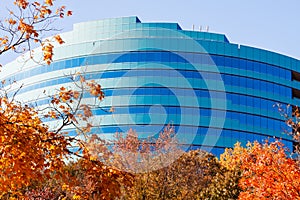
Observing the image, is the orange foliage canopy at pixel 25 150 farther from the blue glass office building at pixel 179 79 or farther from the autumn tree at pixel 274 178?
the blue glass office building at pixel 179 79

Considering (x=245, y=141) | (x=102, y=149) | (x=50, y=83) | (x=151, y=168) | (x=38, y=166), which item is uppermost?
(x=50, y=83)

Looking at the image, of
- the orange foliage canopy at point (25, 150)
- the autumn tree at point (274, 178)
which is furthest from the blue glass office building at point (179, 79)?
the orange foliage canopy at point (25, 150)

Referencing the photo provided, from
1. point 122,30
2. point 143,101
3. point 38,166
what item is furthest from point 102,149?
point 122,30

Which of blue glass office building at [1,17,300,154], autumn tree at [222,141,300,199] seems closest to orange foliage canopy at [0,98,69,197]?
autumn tree at [222,141,300,199]

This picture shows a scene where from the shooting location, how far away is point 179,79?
8938cm

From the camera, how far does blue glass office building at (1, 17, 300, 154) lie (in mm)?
87125

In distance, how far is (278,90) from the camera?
3725 inches

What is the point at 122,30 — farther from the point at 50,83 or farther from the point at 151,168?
the point at 151,168

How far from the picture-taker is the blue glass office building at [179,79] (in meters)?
87.1

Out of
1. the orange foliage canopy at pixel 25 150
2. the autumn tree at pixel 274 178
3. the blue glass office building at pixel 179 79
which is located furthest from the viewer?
the blue glass office building at pixel 179 79

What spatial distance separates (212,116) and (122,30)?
1941 cm

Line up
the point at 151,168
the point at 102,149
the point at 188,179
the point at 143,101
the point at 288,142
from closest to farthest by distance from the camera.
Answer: the point at 102,149, the point at 151,168, the point at 188,179, the point at 143,101, the point at 288,142

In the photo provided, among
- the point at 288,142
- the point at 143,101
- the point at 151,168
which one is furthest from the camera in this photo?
the point at 288,142

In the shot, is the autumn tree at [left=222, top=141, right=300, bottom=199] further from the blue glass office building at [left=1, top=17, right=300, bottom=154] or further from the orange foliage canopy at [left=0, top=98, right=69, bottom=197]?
Result: the blue glass office building at [left=1, top=17, right=300, bottom=154]
